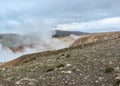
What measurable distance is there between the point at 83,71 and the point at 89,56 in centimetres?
329

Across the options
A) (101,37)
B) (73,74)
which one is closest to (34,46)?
(101,37)

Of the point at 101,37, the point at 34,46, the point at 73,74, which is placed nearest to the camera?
the point at 73,74

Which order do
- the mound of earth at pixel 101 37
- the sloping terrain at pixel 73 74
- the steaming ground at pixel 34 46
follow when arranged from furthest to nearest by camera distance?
the steaming ground at pixel 34 46 → the mound of earth at pixel 101 37 → the sloping terrain at pixel 73 74

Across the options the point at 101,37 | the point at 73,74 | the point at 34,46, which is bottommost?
the point at 34,46

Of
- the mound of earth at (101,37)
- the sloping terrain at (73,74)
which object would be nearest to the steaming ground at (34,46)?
the mound of earth at (101,37)

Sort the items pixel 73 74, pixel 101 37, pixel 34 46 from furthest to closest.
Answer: pixel 34 46
pixel 101 37
pixel 73 74

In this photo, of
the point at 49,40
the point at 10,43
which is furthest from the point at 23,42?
the point at 49,40

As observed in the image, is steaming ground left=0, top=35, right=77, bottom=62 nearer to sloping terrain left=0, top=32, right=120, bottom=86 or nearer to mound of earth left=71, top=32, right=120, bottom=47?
mound of earth left=71, top=32, right=120, bottom=47

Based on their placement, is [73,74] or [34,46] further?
[34,46]

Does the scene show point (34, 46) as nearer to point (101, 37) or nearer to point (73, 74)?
point (101, 37)

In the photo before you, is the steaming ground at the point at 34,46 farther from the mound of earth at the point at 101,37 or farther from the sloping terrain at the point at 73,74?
the sloping terrain at the point at 73,74

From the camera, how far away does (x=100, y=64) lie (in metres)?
14.8

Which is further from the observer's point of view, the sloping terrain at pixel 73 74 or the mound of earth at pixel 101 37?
the mound of earth at pixel 101 37

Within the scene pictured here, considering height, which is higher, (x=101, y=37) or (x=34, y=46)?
(x=101, y=37)
